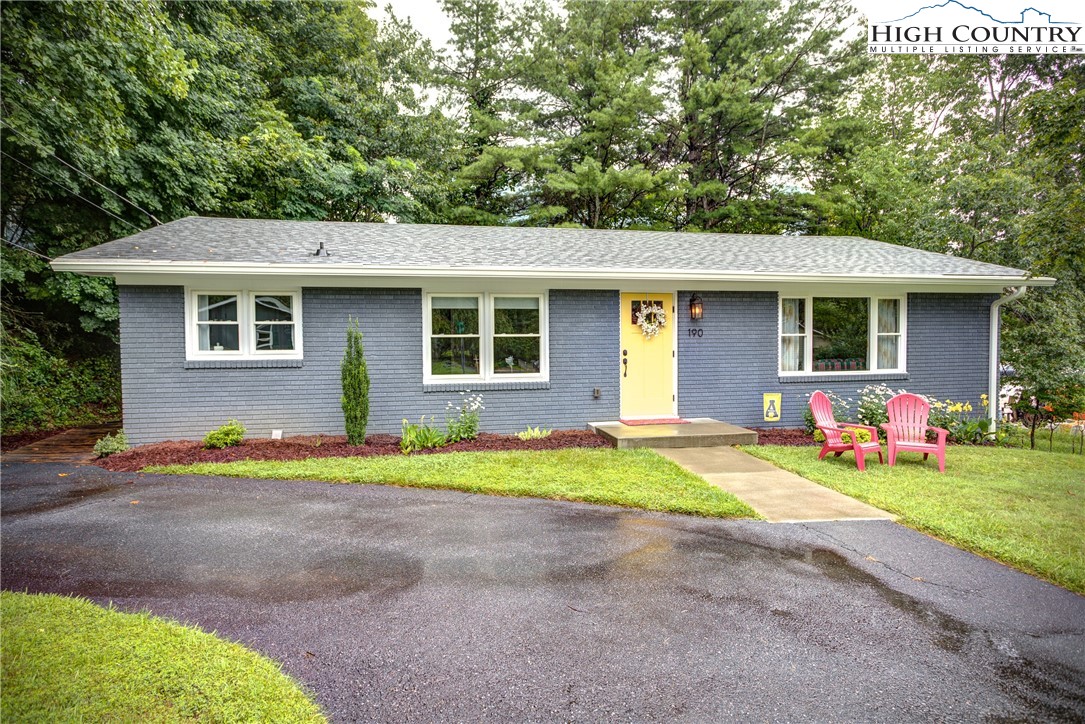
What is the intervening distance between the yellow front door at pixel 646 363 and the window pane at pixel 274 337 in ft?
17.7

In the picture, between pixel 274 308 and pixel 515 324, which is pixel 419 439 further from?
pixel 274 308

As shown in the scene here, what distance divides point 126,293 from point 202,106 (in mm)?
6827

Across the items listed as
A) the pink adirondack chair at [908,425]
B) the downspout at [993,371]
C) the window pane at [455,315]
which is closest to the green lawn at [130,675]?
the window pane at [455,315]

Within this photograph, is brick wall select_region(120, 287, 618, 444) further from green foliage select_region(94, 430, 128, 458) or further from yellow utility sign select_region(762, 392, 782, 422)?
yellow utility sign select_region(762, 392, 782, 422)

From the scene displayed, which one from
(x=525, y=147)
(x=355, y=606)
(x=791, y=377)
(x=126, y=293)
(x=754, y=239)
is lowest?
(x=355, y=606)

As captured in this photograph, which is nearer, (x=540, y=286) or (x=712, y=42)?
(x=540, y=286)

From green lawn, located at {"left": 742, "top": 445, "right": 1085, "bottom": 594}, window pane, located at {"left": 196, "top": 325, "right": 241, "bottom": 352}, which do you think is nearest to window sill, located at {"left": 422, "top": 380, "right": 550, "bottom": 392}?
window pane, located at {"left": 196, "top": 325, "right": 241, "bottom": 352}

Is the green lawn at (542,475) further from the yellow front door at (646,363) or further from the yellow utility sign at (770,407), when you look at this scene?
the yellow utility sign at (770,407)

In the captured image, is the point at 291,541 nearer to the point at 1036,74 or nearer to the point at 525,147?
the point at 525,147

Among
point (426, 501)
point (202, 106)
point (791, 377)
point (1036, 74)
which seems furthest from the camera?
point (1036, 74)

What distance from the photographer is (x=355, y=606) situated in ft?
11.5

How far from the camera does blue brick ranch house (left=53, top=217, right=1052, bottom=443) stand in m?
8.42

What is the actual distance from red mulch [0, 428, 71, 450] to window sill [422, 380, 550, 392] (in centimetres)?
666

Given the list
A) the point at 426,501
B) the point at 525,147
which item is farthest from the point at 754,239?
the point at 426,501
